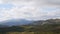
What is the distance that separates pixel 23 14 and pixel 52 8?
660 mm

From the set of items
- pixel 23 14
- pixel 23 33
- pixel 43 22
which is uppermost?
pixel 23 14

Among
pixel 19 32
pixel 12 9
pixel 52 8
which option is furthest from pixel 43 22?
pixel 12 9

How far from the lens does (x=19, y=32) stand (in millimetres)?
2721

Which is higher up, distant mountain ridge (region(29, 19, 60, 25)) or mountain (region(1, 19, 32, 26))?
mountain (region(1, 19, 32, 26))

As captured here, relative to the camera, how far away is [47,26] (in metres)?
2.70

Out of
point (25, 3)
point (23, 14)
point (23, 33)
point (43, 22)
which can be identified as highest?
point (25, 3)

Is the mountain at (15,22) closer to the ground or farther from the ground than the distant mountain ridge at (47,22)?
farther from the ground

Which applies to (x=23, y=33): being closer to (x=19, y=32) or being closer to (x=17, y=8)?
(x=19, y=32)

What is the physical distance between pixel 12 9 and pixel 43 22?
2.47 ft

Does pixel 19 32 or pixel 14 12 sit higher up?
pixel 14 12

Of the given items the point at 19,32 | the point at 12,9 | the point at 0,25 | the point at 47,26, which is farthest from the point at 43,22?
the point at 0,25

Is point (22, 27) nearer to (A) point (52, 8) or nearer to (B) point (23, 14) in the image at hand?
(B) point (23, 14)

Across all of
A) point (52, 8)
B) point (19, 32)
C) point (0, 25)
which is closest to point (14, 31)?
point (19, 32)

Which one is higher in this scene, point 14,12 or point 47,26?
point 14,12
